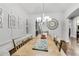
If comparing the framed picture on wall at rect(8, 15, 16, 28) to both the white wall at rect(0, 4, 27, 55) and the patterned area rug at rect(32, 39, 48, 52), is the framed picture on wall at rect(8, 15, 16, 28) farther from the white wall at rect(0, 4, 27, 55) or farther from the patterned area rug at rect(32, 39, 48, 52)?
the patterned area rug at rect(32, 39, 48, 52)

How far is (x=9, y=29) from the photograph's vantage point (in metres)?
2.60

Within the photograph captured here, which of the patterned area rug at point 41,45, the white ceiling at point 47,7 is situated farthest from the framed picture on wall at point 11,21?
the patterned area rug at point 41,45

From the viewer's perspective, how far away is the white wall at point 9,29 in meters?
2.53

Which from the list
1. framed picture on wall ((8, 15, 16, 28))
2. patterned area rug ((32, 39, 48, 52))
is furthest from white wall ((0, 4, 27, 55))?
patterned area rug ((32, 39, 48, 52))

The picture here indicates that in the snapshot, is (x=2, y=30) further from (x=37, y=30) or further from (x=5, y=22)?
(x=37, y=30)

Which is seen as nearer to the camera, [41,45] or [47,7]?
[41,45]

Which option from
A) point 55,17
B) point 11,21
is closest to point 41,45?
point 55,17

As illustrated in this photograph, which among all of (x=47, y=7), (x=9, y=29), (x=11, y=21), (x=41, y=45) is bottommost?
(x=41, y=45)

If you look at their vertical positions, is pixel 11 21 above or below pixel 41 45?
above

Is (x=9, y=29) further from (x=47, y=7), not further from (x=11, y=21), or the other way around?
(x=47, y=7)

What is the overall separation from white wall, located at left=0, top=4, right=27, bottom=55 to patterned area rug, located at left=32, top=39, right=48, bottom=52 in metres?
0.34

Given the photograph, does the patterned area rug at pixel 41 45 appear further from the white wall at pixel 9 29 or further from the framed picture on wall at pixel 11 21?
the framed picture on wall at pixel 11 21

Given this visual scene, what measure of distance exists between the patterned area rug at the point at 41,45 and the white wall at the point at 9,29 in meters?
0.34

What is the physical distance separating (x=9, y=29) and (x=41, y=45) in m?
0.61
